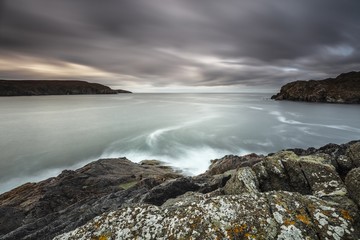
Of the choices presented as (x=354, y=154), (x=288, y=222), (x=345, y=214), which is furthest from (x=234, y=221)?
(x=354, y=154)

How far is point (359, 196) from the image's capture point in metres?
4.15

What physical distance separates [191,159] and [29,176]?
53.3 feet

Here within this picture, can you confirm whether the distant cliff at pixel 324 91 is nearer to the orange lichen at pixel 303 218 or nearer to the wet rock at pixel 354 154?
the wet rock at pixel 354 154

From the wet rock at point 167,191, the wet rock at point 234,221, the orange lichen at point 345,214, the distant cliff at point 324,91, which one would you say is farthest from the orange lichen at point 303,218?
the distant cliff at point 324,91

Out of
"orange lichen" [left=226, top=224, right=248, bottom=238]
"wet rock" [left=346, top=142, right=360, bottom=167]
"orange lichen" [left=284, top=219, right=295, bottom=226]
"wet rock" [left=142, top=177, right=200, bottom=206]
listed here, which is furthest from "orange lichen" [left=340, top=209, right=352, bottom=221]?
"wet rock" [left=346, top=142, right=360, bottom=167]

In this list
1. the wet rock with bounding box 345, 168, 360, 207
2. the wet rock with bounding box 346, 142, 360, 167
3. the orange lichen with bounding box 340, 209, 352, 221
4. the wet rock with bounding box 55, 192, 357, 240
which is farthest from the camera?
the wet rock with bounding box 346, 142, 360, 167

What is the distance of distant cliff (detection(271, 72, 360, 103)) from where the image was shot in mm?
124750

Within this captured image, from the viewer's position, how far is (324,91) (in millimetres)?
132125

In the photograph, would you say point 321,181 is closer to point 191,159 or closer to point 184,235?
point 184,235

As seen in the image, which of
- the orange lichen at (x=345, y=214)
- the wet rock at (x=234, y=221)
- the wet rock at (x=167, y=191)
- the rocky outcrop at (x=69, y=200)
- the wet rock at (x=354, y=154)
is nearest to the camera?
the wet rock at (x=234, y=221)

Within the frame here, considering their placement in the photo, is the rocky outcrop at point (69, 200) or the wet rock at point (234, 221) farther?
the rocky outcrop at point (69, 200)

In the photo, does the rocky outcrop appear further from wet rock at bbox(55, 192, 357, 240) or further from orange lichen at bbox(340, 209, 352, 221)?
orange lichen at bbox(340, 209, 352, 221)

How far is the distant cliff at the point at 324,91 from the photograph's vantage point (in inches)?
4911

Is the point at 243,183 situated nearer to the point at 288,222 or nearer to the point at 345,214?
the point at 288,222
